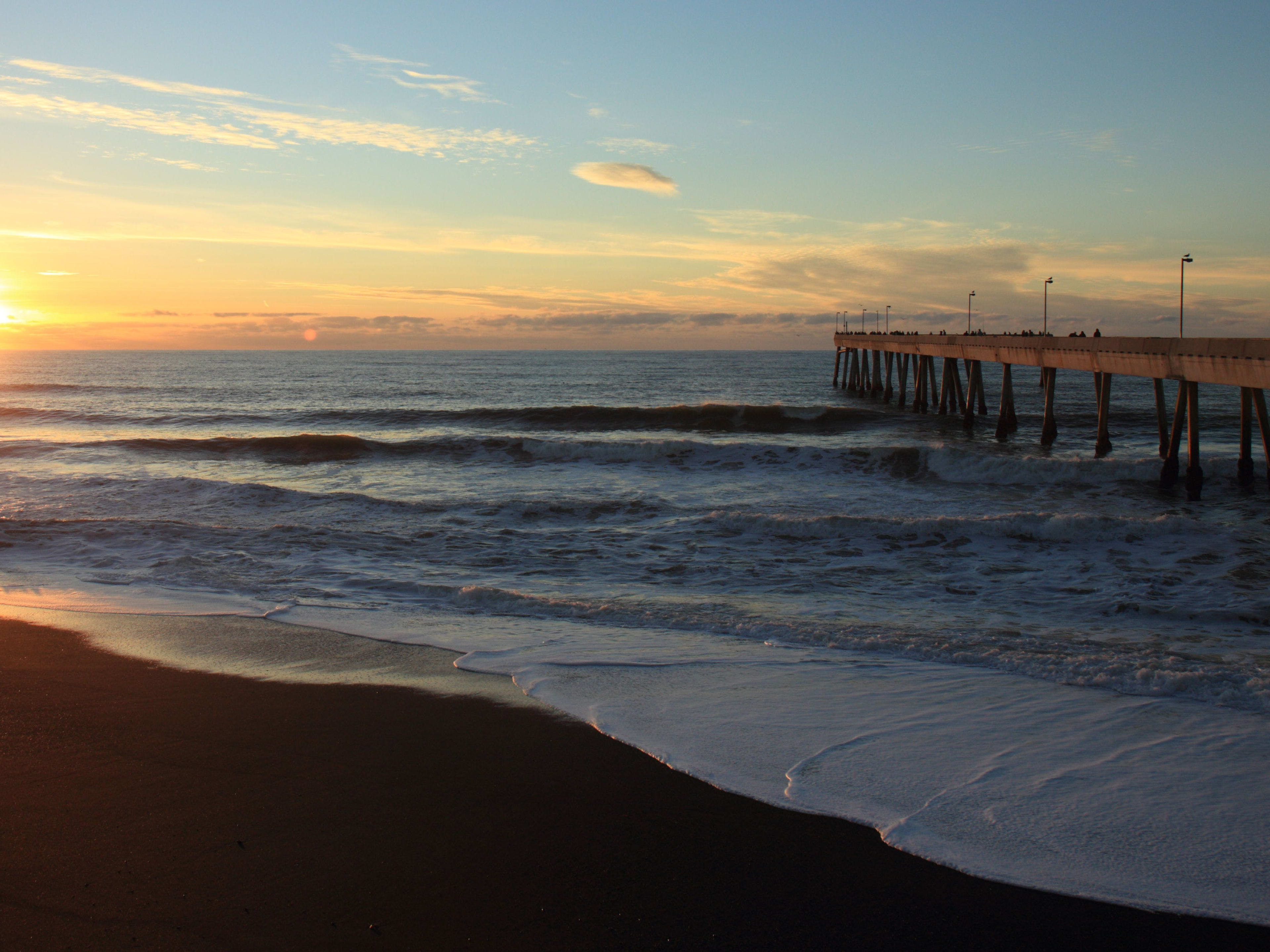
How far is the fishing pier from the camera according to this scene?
590 inches

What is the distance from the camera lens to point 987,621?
8.47 meters

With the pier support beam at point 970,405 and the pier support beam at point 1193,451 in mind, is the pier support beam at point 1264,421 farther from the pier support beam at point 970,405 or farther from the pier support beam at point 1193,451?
the pier support beam at point 970,405

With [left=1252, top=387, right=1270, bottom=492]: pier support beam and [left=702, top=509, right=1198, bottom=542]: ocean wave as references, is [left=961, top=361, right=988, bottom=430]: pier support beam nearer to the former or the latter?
[left=1252, top=387, right=1270, bottom=492]: pier support beam

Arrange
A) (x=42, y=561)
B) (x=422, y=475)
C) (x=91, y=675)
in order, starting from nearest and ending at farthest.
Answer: (x=91, y=675), (x=42, y=561), (x=422, y=475)

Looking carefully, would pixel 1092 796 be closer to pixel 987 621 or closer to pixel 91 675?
pixel 987 621

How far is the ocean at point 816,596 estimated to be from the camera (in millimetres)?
4406

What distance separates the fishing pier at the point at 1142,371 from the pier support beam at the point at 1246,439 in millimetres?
20

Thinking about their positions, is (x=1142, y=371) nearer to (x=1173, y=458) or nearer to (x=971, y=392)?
(x=1173, y=458)

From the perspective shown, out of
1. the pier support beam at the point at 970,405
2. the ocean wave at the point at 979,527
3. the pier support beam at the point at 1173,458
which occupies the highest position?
the pier support beam at the point at 970,405

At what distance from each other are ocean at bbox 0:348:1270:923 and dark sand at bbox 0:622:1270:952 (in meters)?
0.30

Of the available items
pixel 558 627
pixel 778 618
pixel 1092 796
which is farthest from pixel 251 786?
pixel 778 618

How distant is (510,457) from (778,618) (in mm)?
17371

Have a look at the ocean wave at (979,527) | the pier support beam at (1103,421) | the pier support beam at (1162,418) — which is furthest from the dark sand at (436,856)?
the pier support beam at (1103,421)

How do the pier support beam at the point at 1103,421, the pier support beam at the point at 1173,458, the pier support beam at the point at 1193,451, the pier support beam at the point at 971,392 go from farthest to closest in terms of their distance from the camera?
1. the pier support beam at the point at 971,392
2. the pier support beam at the point at 1103,421
3. the pier support beam at the point at 1173,458
4. the pier support beam at the point at 1193,451
